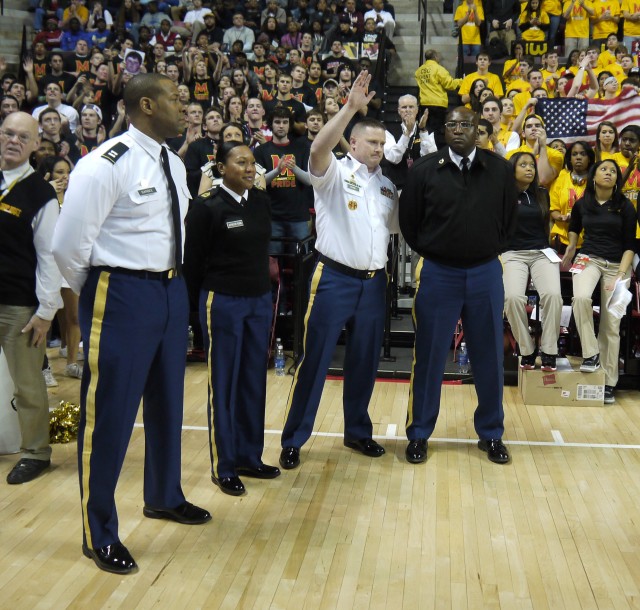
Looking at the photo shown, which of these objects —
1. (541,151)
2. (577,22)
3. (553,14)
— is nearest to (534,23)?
(553,14)

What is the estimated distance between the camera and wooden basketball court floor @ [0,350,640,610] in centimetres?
366

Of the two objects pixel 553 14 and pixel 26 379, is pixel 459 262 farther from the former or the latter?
pixel 553 14

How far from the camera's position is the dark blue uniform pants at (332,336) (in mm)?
5262

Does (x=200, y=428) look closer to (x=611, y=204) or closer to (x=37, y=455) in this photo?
(x=37, y=455)

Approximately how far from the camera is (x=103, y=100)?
13.1 meters

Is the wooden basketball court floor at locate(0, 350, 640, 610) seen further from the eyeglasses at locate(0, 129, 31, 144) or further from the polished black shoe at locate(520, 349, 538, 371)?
the eyeglasses at locate(0, 129, 31, 144)

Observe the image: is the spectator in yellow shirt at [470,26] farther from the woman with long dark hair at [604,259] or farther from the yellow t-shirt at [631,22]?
the woman with long dark hair at [604,259]

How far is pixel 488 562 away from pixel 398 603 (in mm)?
583

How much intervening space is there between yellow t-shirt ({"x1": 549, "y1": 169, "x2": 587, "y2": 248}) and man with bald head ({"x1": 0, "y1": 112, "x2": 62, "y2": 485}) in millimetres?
4724

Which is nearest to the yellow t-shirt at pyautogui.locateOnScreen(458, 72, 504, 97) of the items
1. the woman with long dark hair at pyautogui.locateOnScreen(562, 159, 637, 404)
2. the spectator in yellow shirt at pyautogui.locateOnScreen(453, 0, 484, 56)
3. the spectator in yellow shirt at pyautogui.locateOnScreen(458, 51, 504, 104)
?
the spectator in yellow shirt at pyautogui.locateOnScreen(458, 51, 504, 104)

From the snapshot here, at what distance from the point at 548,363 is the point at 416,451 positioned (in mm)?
1867

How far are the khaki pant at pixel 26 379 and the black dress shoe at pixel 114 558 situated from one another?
4.60ft

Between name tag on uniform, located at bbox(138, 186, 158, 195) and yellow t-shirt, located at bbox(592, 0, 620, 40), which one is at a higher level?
yellow t-shirt, located at bbox(592, 0, 620, 40)

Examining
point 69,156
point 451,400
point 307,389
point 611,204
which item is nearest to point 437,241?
point 307,389
